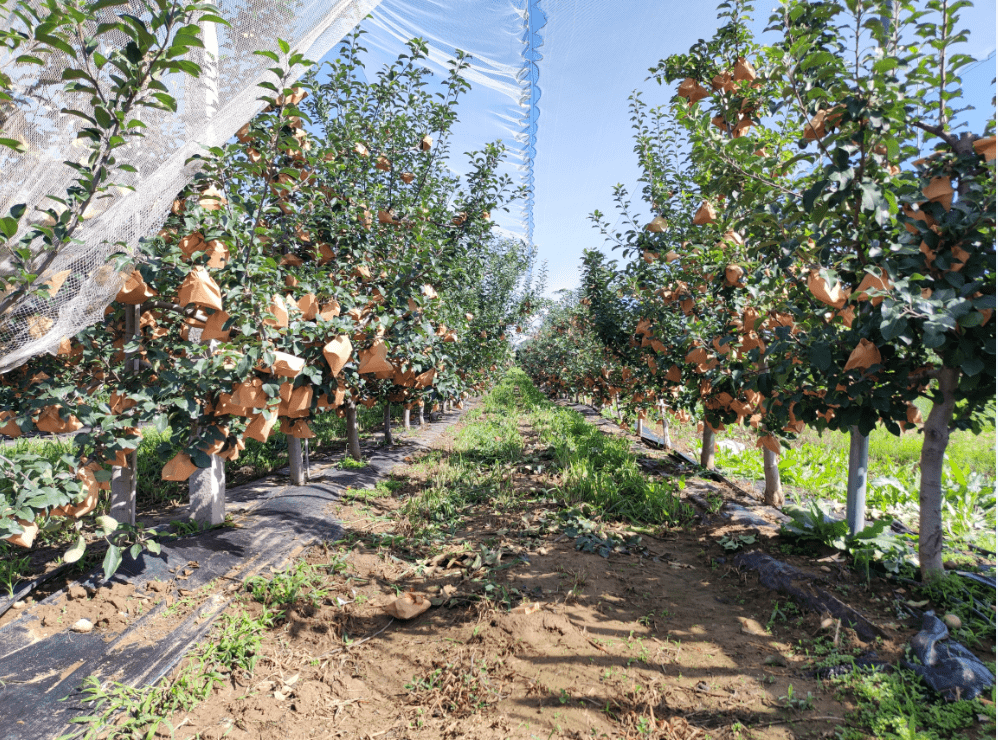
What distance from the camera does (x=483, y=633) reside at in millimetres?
2168

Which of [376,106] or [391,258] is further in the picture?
[376,106]

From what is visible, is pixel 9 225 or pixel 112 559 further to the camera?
pixel 112 559

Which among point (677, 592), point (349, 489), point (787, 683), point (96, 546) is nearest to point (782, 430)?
point (677, 592)

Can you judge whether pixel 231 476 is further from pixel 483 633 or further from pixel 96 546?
pixel 483 633

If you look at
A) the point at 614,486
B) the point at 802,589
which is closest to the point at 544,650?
the point at 802,589

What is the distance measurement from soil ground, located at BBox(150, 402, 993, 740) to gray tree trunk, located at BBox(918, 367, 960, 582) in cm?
22

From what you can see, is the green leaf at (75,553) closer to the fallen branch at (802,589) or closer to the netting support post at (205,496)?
the netting support post at (205,496)

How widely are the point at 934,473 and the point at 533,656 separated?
2034 millimetres

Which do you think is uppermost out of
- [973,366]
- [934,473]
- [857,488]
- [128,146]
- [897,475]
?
[128,146]

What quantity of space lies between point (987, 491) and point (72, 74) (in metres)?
6.30

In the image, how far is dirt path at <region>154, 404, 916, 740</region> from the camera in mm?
1648

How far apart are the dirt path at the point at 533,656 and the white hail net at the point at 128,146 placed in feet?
4.94

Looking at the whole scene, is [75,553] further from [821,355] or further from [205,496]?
[821,355]

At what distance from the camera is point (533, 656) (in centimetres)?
200
